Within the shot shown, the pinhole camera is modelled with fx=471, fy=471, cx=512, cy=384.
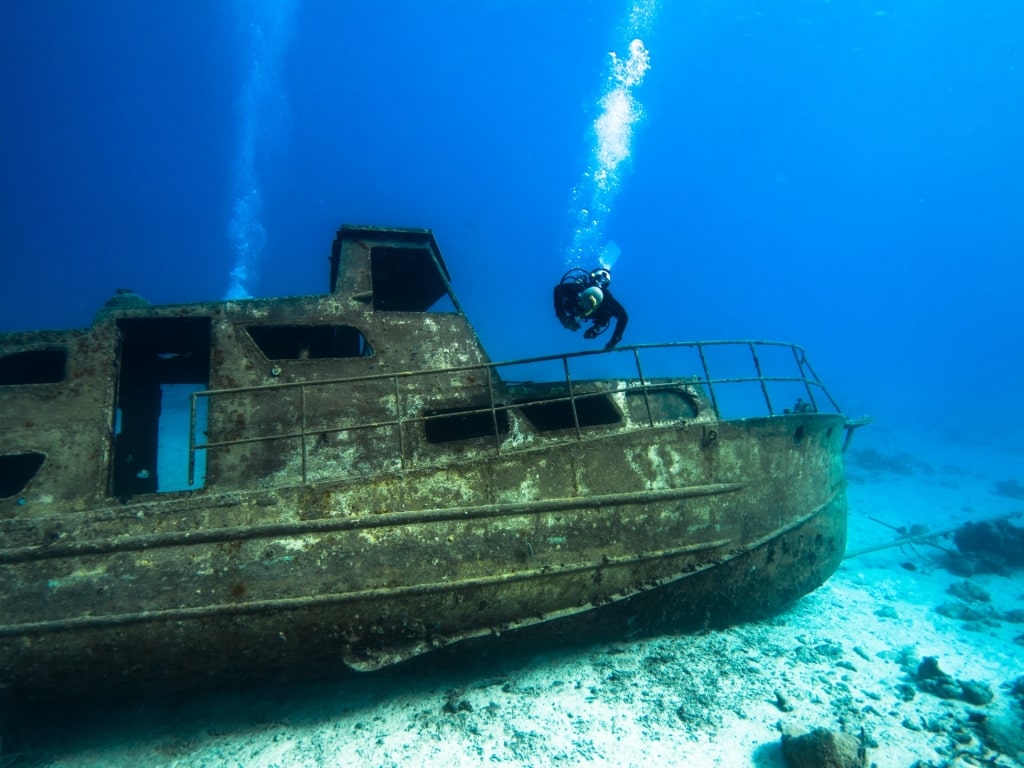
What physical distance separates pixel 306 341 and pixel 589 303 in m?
3.51

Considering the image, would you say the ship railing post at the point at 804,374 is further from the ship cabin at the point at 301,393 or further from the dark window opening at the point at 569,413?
the dark window opening at the point at 569,413

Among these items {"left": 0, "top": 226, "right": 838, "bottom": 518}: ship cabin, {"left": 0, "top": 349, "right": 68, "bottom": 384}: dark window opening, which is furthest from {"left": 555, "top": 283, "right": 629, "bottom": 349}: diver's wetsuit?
{"left": 0, "top": 349, "right": 68, "bottom": 384}: dark window opening

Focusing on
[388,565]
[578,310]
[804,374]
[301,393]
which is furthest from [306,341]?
[804,374]

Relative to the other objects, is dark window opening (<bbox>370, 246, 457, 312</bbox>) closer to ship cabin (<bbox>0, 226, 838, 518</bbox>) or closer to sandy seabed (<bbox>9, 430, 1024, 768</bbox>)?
ship cabin (<bbox>0, 226, 838, 518</bbox>)

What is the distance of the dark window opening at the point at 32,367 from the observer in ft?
17.1

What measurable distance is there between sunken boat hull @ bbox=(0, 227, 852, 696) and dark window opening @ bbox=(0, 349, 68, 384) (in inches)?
21.8

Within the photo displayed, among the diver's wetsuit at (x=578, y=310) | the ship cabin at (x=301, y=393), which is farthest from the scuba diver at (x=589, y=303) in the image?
the ship cabin at (x=301, y=393)

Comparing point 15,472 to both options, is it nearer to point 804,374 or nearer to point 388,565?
point 388,565

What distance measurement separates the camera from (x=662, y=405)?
6.04 meters

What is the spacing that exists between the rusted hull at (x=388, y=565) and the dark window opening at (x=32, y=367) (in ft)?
7.34

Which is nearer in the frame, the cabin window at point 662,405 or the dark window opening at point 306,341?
the dark window opening at point 306,341

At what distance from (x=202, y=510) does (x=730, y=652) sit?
581 centimetres

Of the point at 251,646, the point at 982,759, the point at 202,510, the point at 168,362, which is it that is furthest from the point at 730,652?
the point at 168,362

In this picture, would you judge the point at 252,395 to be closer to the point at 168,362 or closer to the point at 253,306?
the point at 253,306
